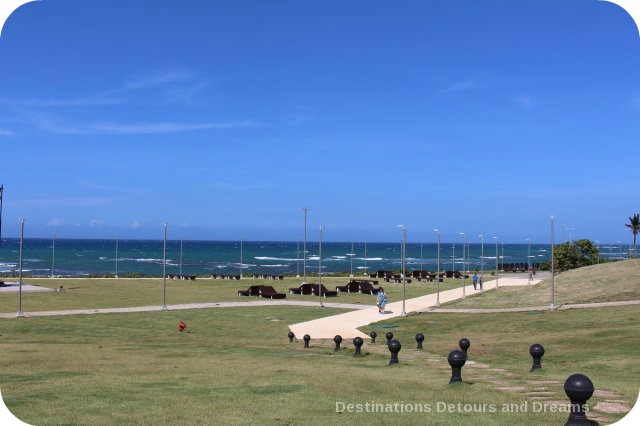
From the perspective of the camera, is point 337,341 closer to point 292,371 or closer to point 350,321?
point 292,371

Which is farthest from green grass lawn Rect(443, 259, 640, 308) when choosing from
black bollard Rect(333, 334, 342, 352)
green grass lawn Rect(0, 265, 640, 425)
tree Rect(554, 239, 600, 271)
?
tree Rect(554, 239, 600, 271)

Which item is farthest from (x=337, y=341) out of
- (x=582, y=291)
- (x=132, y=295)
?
(x=132, y=295)

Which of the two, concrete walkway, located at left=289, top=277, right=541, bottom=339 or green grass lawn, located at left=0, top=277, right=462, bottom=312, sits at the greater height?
concrete walkway, located at left=289, top=277, right=541, bottom=339

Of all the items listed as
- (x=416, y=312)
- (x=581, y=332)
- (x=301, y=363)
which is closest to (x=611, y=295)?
(x=416, y=312)

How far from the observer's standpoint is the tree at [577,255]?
7606cm

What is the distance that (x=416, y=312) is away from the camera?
3547 centimetres

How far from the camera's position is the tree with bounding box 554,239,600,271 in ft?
250

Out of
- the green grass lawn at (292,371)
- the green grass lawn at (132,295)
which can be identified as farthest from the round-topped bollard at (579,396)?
the green grass lawn at (132,295)

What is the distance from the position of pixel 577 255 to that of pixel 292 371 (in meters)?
70.5

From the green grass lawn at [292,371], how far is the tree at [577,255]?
50.2 meters

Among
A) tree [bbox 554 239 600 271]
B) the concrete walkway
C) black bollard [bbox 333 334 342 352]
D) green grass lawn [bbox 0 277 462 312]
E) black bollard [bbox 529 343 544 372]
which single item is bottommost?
green grass lawn [bbox 0 277 462 312]

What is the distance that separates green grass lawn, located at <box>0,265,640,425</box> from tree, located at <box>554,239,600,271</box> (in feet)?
165

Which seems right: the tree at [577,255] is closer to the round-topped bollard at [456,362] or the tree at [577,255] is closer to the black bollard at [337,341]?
the black bollard at [337,341]

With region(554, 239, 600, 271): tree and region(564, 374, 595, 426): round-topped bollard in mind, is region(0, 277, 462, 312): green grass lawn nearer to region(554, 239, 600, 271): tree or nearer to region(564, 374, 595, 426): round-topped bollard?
region(554, 239, 600, 271): tree
